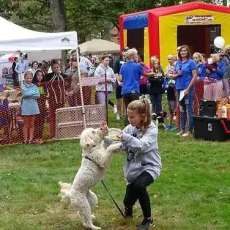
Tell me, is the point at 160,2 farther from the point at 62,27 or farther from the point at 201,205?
the point at 201,205

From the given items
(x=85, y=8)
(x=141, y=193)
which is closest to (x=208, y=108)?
(x=141, y=193)

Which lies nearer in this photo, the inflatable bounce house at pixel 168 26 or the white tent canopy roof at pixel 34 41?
the white tent canopy roof at pixel 34 41

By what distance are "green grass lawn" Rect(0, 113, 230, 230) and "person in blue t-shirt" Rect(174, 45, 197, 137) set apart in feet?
2.48

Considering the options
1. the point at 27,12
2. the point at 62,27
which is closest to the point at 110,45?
the point at 27,12

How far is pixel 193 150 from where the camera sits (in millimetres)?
11250

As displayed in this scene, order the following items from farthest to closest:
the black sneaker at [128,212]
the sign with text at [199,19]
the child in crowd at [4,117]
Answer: the sign with text at [199,19]
the child in crowd at [4,117]
the black sneaker at [128,212]

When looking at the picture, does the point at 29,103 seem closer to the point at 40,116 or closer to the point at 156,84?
the point at 40,116

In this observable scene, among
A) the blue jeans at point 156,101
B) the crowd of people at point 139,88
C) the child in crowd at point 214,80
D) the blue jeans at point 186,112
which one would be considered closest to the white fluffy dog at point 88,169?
the crowd of people at point 139,88

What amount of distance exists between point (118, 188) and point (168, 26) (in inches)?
481

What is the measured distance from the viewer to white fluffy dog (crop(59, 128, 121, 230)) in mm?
5965

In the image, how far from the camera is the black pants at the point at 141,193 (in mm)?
6035

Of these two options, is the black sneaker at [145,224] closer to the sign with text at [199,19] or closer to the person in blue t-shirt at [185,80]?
the person in blue t-shirt at [185,80]

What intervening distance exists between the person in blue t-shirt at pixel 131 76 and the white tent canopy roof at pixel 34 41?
1.57 metres

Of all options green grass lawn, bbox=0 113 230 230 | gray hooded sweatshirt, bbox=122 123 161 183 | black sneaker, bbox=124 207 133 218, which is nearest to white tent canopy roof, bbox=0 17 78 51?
green grass lawn, bbox=0 113 230 230
